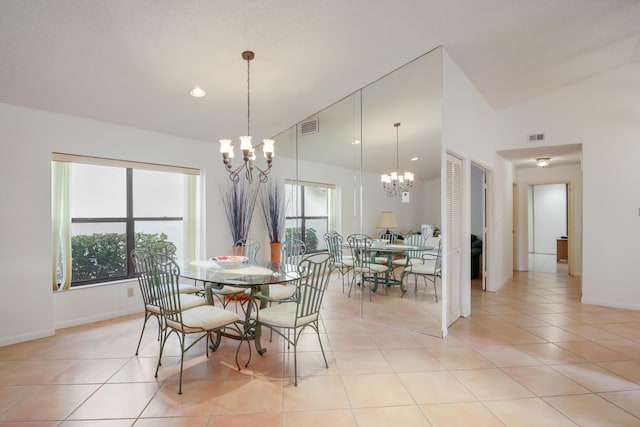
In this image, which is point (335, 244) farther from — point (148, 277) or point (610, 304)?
point (610, 304)

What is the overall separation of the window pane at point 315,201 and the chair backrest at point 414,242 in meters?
1.19

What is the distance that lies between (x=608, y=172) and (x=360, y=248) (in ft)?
11.9

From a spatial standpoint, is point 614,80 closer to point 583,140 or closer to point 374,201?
point 583,140

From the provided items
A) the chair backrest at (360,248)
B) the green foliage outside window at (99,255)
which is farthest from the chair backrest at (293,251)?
the green foliage outside window at (99,255)

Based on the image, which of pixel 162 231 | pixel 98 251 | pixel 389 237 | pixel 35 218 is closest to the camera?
pixel 35 218

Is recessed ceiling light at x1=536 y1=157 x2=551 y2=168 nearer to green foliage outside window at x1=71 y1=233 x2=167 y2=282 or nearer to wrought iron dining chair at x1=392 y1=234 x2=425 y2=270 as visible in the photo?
wrought iron dining chair at x1=392 y1=234 x2=425 y2=270

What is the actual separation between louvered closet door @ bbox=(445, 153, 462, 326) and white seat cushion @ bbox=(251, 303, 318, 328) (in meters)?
1.69

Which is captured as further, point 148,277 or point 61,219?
point 61,219

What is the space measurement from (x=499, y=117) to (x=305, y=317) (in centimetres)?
466

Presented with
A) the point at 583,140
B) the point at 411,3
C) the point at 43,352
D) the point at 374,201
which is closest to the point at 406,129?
the point at 374,201

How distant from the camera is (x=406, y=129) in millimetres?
3553

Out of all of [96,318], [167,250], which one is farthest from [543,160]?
[96,318]

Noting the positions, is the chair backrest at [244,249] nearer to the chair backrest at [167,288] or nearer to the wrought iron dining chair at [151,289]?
the wrought iron dining chair at [151,289]

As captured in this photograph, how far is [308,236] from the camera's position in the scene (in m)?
4.63
